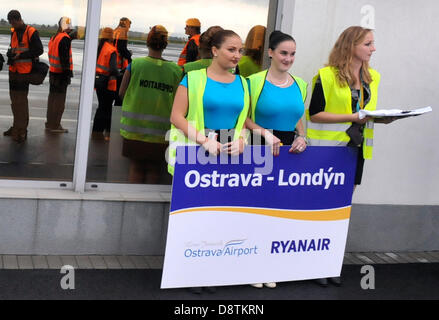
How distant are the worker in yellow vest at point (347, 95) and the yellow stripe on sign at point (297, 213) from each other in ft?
1.35

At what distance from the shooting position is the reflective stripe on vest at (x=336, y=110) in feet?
21.2

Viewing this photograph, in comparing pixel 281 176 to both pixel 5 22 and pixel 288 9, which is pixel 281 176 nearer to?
pixel 288 9

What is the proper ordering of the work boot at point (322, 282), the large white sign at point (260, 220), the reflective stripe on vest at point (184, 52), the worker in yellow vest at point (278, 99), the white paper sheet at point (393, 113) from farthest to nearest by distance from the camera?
the reflective stripe on vest at point (184, 52) < the work boot at point (322, 282) < the worker in yellow vest at point (278, 99) < the white paper sheet at point (393, 113) < the large white sign at point (260, 220)

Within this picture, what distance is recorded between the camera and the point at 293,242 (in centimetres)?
643

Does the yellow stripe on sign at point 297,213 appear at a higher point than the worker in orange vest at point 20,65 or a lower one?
lower

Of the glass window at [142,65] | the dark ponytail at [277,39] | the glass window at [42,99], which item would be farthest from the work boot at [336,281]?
the glass window at [42,99]

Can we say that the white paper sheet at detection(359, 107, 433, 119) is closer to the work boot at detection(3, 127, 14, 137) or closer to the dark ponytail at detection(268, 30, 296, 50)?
the dark ponytail at detection(268, 30, 296, 50)

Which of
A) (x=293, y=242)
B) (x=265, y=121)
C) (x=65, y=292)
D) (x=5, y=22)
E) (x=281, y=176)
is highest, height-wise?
(x=5, y=22)

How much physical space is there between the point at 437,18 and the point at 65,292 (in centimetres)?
405

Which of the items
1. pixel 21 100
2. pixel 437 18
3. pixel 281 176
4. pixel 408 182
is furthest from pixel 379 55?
pixel 21 100

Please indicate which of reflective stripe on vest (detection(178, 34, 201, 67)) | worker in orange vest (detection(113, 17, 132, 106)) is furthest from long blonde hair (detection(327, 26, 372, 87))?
worker in orange vest (detection(113, 17, 132, 106))

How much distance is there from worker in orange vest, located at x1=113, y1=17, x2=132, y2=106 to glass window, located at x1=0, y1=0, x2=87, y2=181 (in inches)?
11.0

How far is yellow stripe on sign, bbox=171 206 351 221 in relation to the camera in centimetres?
610

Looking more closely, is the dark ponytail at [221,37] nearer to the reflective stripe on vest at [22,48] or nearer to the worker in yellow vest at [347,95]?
the worker in yellow vest at [347,95]
